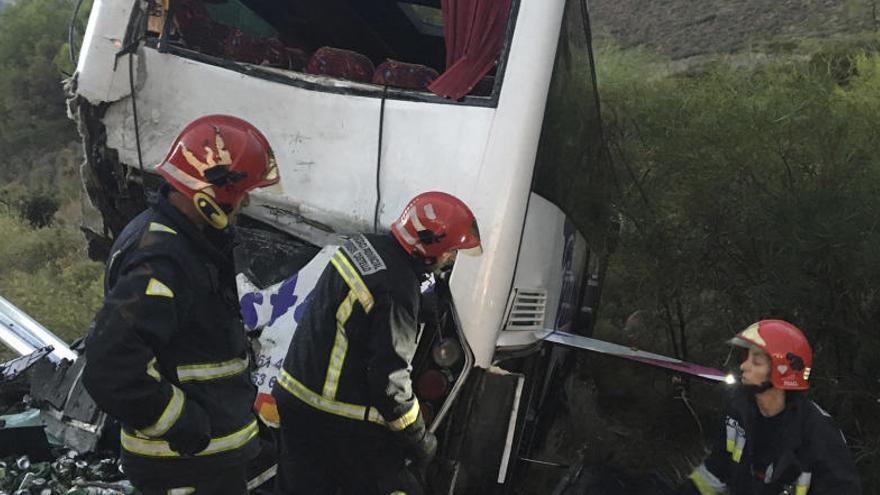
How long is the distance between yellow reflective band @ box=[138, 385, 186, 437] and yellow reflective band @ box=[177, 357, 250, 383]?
0.36ft

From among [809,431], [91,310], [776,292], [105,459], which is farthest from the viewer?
[91,310]

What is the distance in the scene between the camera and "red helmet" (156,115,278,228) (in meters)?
1.91

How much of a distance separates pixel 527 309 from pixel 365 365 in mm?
883

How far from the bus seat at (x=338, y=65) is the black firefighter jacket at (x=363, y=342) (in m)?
1.52

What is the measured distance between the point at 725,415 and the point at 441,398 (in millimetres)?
1096

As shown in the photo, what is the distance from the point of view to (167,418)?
1742mm

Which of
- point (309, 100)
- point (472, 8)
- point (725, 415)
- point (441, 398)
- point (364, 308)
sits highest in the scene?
point (472, 8)

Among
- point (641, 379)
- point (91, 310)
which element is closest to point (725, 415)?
point (641, 379)

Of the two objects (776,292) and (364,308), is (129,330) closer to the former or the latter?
(364,308)

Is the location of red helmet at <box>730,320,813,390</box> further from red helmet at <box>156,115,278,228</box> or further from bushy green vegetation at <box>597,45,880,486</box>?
bushy green vegetation at <box>597,45,880,486</box>

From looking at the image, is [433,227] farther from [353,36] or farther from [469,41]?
[353,36]

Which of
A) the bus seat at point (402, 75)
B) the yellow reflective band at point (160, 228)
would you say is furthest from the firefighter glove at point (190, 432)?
the bus seat at point (402, 75)

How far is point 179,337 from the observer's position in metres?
1.88

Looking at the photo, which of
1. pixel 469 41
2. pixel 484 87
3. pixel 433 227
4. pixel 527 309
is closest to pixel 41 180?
pixel 484 87
